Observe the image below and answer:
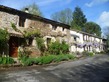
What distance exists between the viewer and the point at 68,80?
1356 centimetres

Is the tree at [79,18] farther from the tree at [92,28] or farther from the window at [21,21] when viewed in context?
the window at [21,21]

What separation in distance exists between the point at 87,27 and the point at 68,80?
218ft

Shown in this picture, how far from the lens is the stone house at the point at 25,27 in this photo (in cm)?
2324

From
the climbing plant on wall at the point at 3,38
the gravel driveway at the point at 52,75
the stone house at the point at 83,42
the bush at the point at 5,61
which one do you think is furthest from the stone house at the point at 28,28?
the stone house at the point at 83,42

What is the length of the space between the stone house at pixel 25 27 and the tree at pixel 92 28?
157ft

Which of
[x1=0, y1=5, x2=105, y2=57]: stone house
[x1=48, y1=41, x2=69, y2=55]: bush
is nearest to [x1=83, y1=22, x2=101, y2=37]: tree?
[x1=0, y1=5, x2=105, y2=57]: stone house

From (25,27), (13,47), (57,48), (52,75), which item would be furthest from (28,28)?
(52,75)

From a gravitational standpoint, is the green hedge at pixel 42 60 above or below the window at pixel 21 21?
below

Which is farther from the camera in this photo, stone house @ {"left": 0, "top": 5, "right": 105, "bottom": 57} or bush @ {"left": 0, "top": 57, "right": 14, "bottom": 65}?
stone house @ {"left": 0, "top": 5, "right": 105, "bottom": 57}

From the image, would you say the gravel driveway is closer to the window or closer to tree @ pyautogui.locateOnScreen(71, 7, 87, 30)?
the window

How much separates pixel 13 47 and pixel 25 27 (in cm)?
326

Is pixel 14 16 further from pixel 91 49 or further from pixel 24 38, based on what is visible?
pixel 91 49

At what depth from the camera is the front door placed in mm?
23755

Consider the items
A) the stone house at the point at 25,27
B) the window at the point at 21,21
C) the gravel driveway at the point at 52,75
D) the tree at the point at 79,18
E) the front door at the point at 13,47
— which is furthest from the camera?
the tree at the point at 79,18
